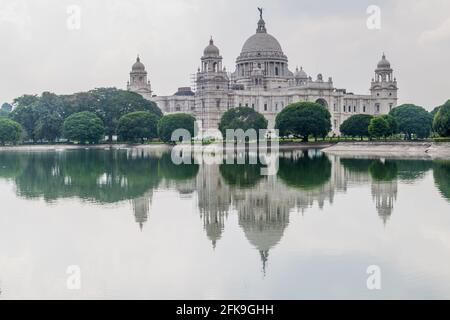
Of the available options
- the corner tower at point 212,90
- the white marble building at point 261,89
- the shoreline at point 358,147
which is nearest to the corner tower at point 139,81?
the white marble building at point 261,89

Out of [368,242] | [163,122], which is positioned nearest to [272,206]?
[368,242]

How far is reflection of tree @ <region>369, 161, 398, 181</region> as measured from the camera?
117ft

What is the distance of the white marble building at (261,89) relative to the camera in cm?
9444

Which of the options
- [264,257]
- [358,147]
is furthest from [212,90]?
[264,257]

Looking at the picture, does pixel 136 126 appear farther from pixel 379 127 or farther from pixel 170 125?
pixel 379 127

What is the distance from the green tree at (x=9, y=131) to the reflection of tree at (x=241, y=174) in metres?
43.9

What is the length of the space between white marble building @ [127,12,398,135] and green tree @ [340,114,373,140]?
48.8 ft

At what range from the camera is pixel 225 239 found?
734 inches

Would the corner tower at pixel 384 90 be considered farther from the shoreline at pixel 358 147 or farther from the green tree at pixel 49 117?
the green tree at pixel 49 117

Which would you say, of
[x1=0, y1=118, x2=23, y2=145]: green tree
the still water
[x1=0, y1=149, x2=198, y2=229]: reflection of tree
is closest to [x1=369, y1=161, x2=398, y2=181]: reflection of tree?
the still water

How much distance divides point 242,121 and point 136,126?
13132 millimetres

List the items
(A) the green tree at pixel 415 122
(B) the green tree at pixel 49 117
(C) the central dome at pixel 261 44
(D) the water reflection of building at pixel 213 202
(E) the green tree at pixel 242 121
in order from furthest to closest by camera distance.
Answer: (C) the central dome at pixel 261 44, (B) the green tree at pixel 49 117, (A) the green tree at pixel 415 122, (E) the green tree at pixel 242 121, (D) the water reflection of building at pixel 213 202

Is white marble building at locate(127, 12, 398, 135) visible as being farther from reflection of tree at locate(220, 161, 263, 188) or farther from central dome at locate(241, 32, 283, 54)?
reflection of tree at locate(220, 161, 263, 188)
